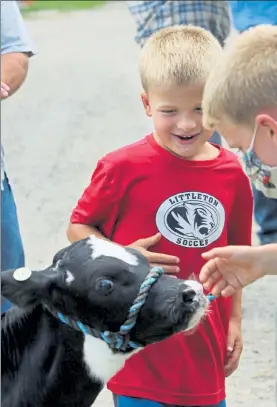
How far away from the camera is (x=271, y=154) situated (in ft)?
7.97

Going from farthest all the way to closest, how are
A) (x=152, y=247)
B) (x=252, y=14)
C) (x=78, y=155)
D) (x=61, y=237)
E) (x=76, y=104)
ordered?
(x=76, y=104) < (x=78, y=155) < (x=61, y=237) < (x=252, y=14) < (x=152, y=247)

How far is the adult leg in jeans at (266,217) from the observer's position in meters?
4.88

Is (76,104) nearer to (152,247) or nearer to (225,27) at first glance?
(225,27)

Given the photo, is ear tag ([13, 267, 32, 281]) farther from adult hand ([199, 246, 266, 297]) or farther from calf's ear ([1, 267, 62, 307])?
adult hand ([199, 246, 266, 297])

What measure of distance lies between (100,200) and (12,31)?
1257mm

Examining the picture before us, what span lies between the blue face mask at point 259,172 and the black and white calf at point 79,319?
38 cm

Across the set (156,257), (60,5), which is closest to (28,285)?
(156,257)

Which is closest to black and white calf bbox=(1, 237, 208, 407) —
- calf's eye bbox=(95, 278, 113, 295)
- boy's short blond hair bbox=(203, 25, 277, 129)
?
calf's eye bbox=(95, 278, 113, 295)

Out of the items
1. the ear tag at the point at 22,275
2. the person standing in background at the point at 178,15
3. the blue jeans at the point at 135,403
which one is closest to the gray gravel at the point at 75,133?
the blue jeans at the point at 135,403

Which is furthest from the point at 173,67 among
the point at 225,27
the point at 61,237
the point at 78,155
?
the point at 78,155

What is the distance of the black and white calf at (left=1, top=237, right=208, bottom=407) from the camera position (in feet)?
7.59

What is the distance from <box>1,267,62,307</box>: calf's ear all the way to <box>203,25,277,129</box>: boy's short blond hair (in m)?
0.58

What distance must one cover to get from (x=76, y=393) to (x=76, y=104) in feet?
22.8

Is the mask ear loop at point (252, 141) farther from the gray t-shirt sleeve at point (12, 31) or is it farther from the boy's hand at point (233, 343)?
the gray t-shirt sleeve at point (12, 31)
